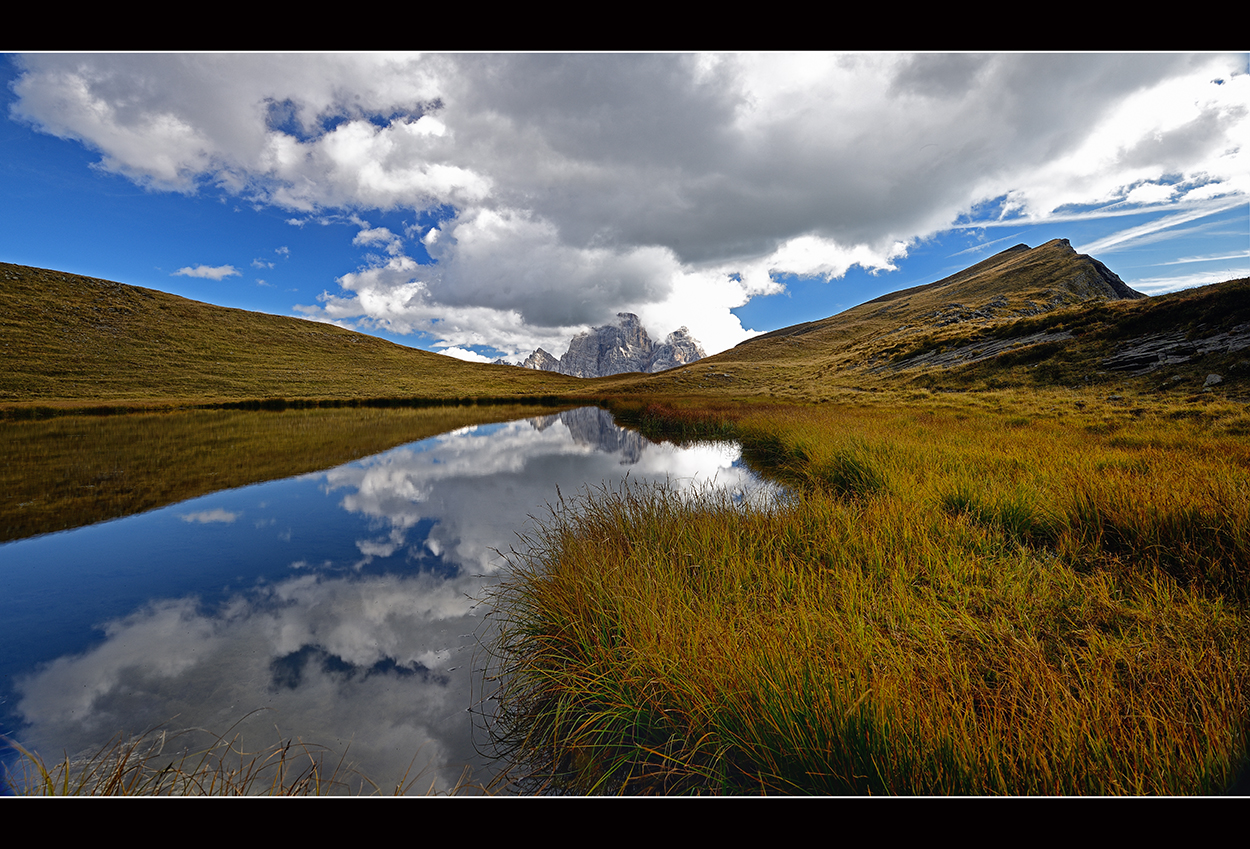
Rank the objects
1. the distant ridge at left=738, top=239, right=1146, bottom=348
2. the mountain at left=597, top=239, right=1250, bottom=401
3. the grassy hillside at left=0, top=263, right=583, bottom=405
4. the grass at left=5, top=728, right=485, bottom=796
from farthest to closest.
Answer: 1. the distant ridge at left=738, top=239, right=1146, bottom=348
2. the grassy hillside at left=0, top=263, right=583, bottom=405
3. the mountain at left=597, top=239, right=1250, bottom=401
4. the grass at left=5, top=728, right=485, bottom=796

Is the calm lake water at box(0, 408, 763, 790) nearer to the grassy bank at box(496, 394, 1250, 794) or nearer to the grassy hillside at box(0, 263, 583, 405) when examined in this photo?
the grassy bank at box(496, 394, 1250, 794)

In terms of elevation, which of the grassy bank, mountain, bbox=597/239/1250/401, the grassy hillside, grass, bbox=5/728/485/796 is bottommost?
grass, bbox=5/728/485/796

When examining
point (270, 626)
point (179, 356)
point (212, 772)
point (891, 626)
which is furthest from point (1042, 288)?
point (179, 356)

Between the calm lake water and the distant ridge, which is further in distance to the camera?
the distant ridge

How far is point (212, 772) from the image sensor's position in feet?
10.2

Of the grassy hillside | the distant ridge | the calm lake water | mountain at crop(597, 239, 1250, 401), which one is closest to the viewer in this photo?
the calm lake water

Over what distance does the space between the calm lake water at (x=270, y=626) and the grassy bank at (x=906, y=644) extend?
3.11ft

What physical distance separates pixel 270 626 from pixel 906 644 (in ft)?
24.3

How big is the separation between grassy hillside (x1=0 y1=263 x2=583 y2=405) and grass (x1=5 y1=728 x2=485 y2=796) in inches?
2081

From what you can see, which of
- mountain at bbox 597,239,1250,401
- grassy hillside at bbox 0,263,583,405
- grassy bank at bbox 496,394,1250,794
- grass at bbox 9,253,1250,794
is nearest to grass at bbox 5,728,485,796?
grass at bbox 9,253,1250,794

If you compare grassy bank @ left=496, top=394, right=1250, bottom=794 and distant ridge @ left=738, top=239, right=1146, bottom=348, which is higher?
distant ridge @ left=738, top=239, right=1146, bottom=348

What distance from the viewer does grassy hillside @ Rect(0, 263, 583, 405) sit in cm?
4869

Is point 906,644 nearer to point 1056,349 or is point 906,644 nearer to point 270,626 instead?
point 270,626
